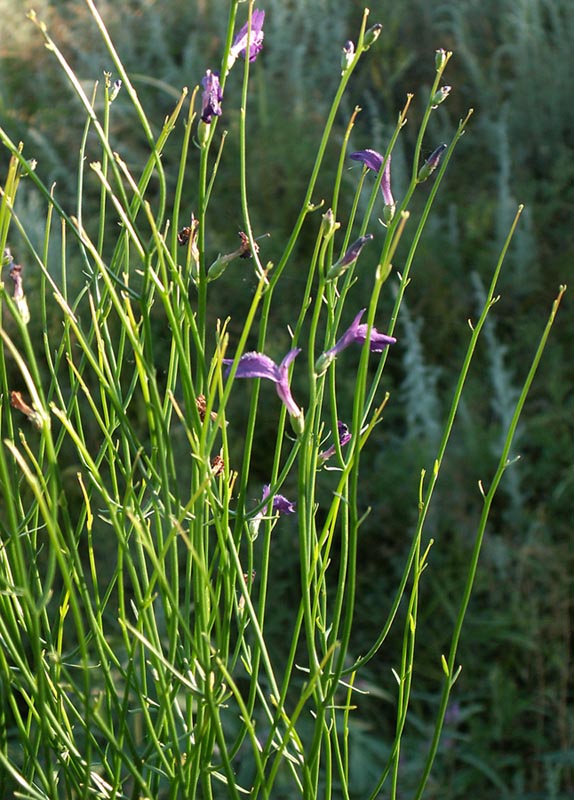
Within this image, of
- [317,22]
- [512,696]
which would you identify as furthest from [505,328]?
[317,22]

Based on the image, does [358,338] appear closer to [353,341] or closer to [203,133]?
[353,341]

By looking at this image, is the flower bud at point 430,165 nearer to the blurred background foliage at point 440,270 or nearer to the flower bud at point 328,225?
the flower bud at point 328,225

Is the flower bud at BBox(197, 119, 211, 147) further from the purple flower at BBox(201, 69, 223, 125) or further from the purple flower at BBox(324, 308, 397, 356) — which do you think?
the purple flower at BBox(324, 308, 397, 356)

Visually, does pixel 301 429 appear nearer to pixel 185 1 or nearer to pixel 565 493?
pixel 565 493

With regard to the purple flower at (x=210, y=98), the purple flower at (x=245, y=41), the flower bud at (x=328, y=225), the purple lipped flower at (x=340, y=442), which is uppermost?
the purple flower at (x=245, y=41)

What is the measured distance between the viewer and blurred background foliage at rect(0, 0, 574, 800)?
68.2 inches

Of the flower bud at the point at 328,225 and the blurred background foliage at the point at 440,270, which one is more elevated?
the flower bud at the point at 328,225

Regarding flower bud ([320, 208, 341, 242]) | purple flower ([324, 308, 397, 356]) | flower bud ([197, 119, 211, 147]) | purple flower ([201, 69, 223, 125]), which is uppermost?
purple flower ([201, 69, 223, 125])

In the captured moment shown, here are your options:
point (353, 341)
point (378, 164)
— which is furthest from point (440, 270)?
point (353, 341)

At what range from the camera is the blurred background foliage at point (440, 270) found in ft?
5.68

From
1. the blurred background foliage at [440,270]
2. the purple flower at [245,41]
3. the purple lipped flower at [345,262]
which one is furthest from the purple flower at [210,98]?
the blurred background foliage at [440,270]

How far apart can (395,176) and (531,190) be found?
324mm

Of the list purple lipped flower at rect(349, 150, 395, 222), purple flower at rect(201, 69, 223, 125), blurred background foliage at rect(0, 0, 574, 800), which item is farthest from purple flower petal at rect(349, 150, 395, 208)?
blurred background foliage at rect(0, 0, 574, 800)

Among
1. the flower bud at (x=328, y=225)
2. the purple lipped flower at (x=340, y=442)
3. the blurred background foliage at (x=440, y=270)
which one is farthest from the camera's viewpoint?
the blurred background foliage at (x=440, y=270)
